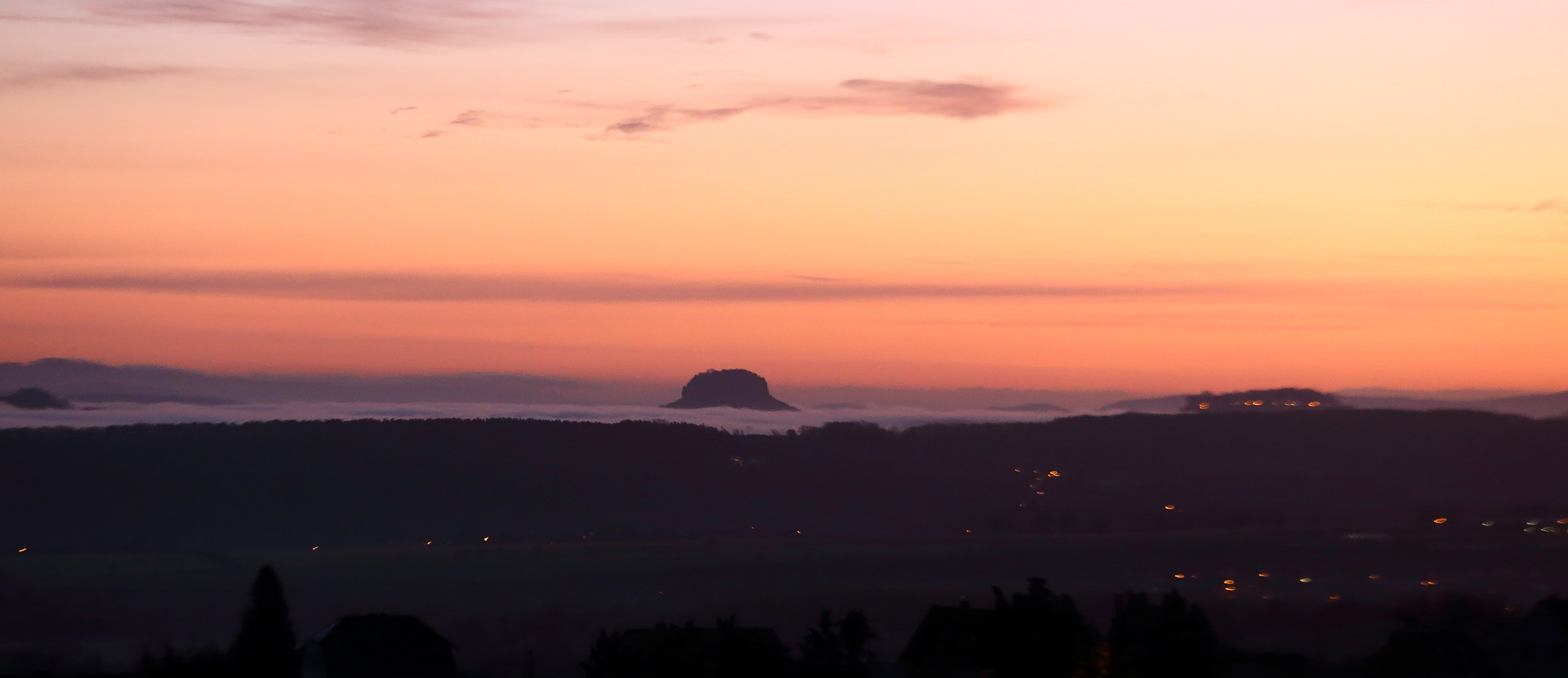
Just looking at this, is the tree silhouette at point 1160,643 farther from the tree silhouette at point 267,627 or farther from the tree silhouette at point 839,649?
the tree silhouette at point 267,627

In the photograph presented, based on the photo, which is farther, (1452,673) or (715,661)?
(1452,673)

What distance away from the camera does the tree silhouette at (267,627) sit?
94.8 m

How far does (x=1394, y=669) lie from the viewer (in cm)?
9638

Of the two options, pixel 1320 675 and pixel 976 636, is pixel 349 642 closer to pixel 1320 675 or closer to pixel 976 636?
pixel 976 636

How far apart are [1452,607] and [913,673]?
4741 cm

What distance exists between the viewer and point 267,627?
98438 mm

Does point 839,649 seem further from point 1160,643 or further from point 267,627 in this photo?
point 267,627

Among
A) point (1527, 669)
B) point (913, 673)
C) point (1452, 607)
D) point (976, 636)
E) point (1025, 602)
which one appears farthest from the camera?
point (1452, 607)

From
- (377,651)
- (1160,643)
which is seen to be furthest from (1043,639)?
(377,651)

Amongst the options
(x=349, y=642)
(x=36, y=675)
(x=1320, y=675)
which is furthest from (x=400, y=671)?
(x=1320, y=675)

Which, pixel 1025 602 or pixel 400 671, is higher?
pixel 1025 602

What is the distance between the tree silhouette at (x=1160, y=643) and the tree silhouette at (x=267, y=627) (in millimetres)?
43026

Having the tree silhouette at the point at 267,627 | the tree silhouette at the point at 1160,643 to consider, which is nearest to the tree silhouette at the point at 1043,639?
the tree silhouette at the point at 1160,643

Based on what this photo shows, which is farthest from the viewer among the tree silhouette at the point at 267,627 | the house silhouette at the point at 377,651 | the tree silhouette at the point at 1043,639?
the house silhouette at the point at 377,651
